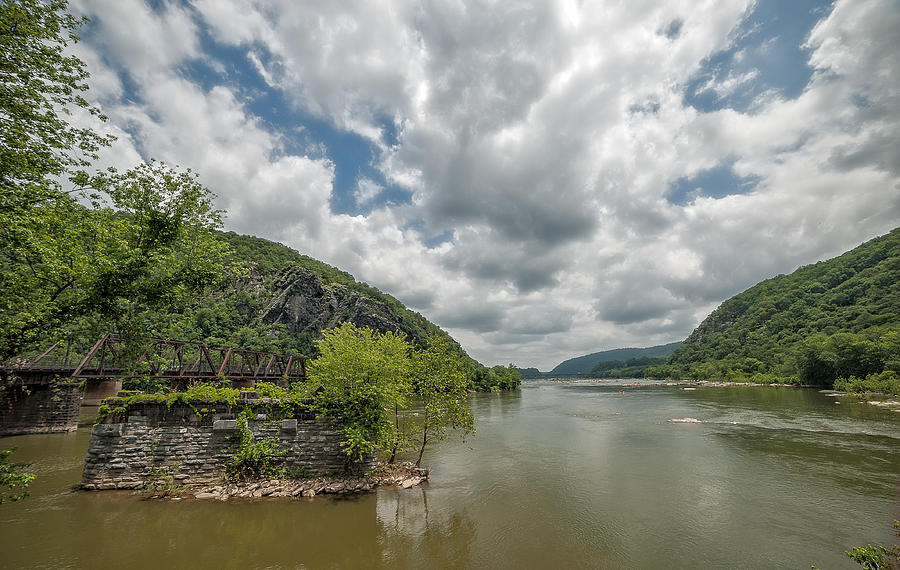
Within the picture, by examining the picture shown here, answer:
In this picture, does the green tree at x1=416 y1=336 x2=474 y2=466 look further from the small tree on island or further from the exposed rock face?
the exposed rock face

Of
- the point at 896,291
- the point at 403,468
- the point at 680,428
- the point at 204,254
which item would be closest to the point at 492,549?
the point at 403,468

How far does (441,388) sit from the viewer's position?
59.4 ft

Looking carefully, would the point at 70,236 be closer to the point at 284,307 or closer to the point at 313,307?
the point at 284,307

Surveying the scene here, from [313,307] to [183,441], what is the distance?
390ft

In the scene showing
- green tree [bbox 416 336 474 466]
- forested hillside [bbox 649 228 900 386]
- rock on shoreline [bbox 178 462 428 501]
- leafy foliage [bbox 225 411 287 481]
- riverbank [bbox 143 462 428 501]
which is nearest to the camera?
riverbank [bbox 143 462 428 501]

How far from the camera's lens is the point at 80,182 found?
29.9 feet

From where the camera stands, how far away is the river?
10977 millimetres

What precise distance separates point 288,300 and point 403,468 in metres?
116

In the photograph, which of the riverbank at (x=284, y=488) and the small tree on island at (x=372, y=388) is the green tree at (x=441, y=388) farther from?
the riverbank at (x=284, y=488)

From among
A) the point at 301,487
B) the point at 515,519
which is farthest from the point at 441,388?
the point at 301,487

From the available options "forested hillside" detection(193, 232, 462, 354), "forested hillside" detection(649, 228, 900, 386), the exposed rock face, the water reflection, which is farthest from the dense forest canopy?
the exposed rock face

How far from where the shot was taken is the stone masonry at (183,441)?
14445 mm

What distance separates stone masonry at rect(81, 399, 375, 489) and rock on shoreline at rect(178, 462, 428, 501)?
1.75 feet

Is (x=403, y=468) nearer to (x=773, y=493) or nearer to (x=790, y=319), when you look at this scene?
(x=773, y=493)
